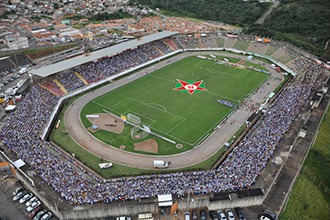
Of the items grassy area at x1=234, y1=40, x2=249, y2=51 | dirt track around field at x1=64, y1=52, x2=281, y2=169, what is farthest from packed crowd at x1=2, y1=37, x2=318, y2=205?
grassy area at x1=234, y1=40, x2=249, y2=51

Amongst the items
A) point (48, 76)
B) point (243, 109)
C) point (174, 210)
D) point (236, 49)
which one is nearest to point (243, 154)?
point (174, 210)

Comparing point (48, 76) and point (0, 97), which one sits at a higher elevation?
point (48, 76)

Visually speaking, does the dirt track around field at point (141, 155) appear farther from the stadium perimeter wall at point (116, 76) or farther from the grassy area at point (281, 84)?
the grassy area at point (281, 84)

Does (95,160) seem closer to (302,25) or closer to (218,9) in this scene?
(302,25)

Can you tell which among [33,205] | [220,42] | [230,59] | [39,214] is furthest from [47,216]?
[220,42]

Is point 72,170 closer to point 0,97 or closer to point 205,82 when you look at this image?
point 0,97

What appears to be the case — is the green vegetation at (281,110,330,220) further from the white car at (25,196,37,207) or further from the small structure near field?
the white car at (25,196,37,207)
